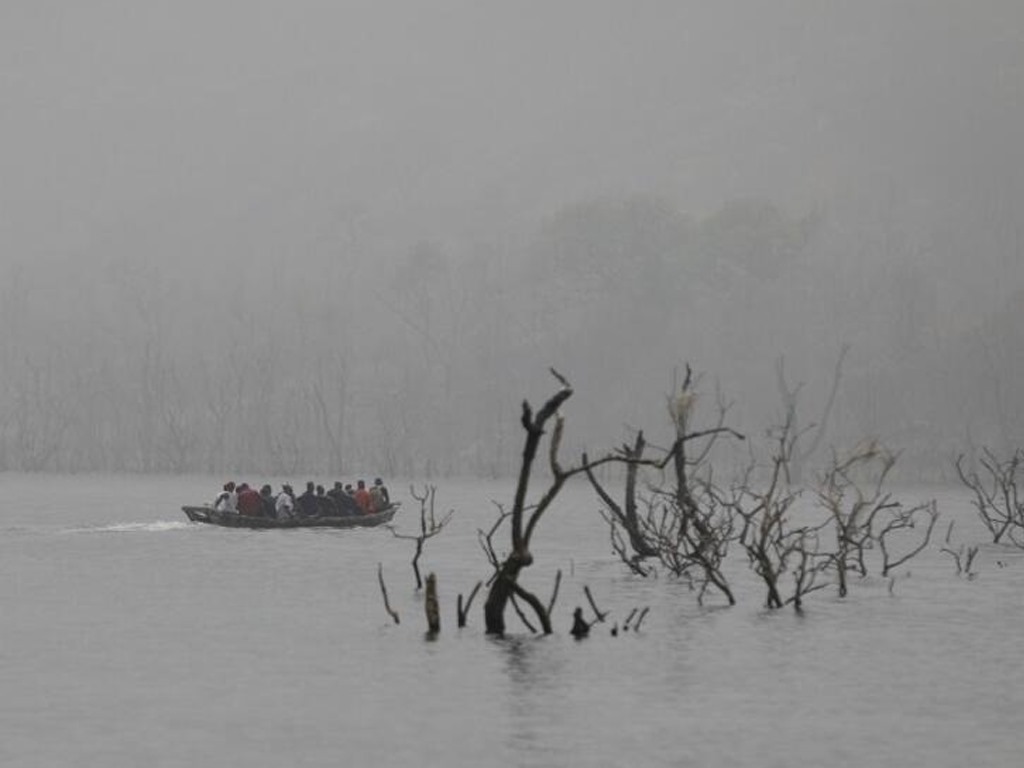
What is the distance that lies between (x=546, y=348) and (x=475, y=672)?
375 ft

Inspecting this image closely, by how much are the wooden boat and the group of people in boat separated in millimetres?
282

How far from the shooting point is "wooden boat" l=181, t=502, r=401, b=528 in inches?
2675

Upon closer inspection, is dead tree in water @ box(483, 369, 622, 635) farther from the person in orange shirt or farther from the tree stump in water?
the person in orange shirt

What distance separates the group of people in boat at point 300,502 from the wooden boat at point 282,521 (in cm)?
28

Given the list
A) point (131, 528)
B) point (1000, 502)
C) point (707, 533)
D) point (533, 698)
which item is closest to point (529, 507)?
point (533, 698)

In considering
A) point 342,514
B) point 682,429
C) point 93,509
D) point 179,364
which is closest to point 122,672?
point 682,429

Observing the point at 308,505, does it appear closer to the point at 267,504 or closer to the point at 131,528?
the point at 267,504

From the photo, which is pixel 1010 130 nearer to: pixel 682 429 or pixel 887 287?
pixel 887 287

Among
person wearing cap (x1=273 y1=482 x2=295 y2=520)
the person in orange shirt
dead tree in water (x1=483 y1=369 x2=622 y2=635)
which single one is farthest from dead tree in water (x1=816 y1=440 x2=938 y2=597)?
person wearing cap (x1=273 y1=482 x2=295 y2=520)

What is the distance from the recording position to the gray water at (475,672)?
99.5 feet

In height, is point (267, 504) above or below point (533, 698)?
above

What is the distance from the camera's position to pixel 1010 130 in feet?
641

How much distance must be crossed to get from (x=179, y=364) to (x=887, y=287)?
5512 centimetres

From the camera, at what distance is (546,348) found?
150750mm
